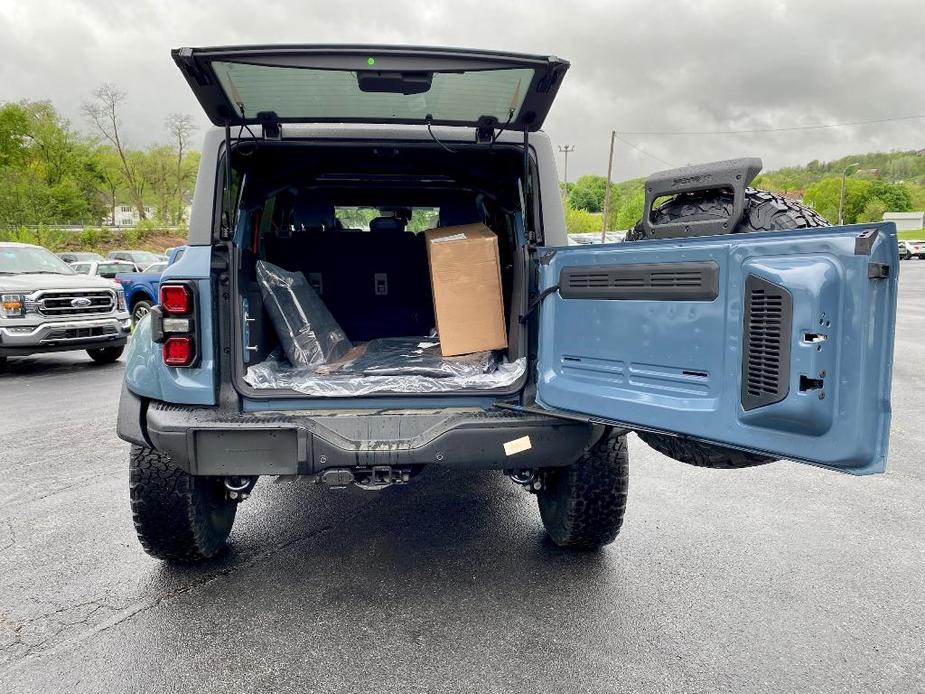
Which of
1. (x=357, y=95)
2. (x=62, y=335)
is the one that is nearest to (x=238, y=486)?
(x=357, y=95)

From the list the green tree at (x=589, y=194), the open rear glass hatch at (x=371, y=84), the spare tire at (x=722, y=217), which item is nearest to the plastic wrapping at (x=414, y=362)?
the spare tire at (x=722, y=217)

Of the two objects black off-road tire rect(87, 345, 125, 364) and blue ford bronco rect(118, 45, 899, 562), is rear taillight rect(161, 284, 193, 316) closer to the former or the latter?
blue ford bronco rect(118, 45, 899, 562)

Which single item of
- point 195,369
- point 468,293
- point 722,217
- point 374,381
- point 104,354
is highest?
point 722,217

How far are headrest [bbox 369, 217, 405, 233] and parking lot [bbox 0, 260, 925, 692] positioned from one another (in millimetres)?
1759

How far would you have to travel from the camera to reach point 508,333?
347 cm

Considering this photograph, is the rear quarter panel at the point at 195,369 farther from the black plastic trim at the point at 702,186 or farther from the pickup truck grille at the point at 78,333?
the pickup truck grille at the point at 78,333

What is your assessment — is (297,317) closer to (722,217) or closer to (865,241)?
(722,217)

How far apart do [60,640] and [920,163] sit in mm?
199880

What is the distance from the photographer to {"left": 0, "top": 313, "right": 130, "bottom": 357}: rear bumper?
7.93 metres

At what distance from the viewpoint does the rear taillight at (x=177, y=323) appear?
8.48 feet

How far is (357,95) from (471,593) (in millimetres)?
2201

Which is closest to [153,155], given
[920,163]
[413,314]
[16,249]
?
[16,249]

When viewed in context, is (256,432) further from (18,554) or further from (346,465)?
(18,554)

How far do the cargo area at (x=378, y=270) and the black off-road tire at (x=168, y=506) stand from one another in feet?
1.83
